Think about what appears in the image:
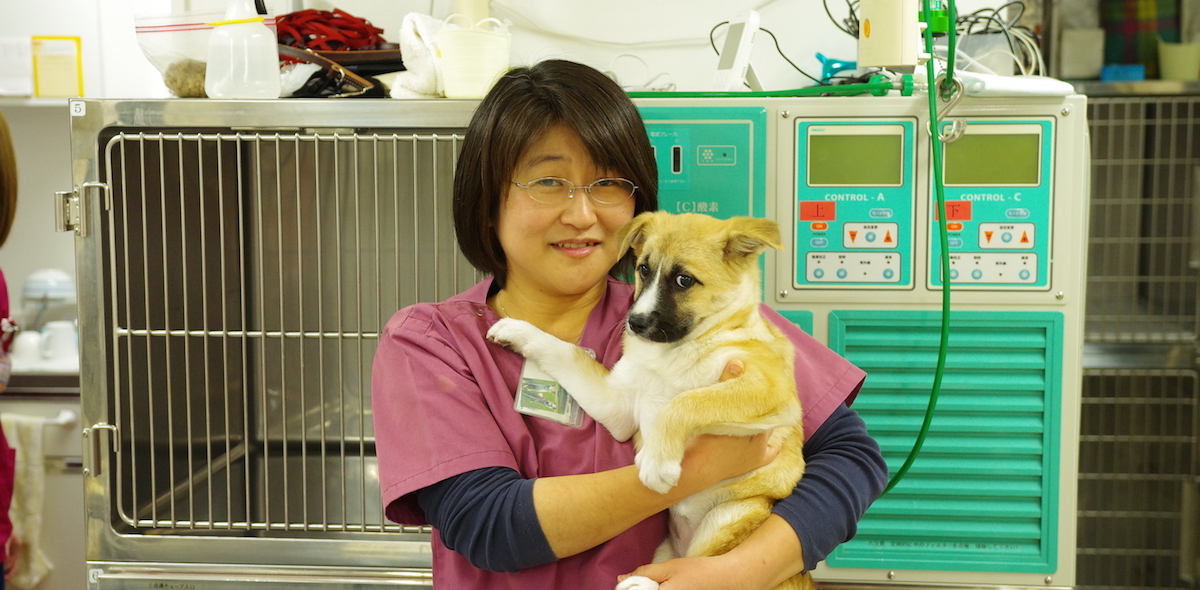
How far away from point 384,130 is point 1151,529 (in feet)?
8.13

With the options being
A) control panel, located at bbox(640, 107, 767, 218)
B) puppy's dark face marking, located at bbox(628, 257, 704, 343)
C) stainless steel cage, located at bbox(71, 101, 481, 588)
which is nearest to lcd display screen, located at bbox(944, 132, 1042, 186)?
control panel, located at bbox(640, 107, 767, 218)

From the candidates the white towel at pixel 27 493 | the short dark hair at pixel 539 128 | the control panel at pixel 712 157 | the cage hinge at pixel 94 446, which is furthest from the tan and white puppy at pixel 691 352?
the white towel at pixel 27 493

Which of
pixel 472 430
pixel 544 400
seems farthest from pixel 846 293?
pixel 472 430

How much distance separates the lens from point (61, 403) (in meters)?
2.62

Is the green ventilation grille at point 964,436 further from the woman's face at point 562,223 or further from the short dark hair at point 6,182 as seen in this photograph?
the short dark hair at point 6,182

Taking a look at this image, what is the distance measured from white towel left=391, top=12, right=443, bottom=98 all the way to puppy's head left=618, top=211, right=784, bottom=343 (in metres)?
0.62

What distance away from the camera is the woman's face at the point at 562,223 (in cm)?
112

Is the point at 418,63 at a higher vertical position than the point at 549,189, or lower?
higher

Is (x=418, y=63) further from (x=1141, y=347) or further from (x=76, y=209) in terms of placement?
(x=1141, y=347)

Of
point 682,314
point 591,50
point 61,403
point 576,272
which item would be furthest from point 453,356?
point 61,403

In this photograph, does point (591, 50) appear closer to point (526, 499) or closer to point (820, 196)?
point (820, 196)

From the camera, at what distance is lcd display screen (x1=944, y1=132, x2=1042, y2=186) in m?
1.53

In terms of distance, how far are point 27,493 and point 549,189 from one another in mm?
2303

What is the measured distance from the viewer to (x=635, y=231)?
119 centimetres
